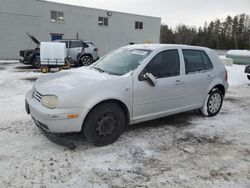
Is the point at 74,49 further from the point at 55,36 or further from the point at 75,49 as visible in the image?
the point at 55,36

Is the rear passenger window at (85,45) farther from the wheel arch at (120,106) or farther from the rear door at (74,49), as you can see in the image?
the wheel arch at (120,106)

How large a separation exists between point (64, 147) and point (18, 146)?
71cm

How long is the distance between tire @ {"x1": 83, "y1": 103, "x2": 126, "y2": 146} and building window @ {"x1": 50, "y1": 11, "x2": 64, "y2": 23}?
18767 millimetres

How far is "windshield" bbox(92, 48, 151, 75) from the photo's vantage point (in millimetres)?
3666

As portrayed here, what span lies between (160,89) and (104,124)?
3.89 ft

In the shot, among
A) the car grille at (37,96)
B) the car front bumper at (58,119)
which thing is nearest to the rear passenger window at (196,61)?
the car front bumper at (58,119)

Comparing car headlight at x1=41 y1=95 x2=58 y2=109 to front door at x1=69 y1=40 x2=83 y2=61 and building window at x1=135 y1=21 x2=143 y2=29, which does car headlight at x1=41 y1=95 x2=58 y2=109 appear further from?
building window at x1=135 y1=21 x2=143 y2=29

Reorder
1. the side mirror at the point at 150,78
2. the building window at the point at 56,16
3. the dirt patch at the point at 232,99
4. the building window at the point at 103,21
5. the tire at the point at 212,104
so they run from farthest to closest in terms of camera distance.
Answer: the building window at the point at 103,21 → the building window at the point at 56,16 → the dirt patch at the point at 232,99 → the tire at the point at 212,104 → the side mirror at the point at 150,78

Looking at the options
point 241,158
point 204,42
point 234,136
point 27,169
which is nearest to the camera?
point 27,169

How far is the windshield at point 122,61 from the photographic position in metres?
3.67

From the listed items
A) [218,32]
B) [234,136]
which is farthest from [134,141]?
[218,32]

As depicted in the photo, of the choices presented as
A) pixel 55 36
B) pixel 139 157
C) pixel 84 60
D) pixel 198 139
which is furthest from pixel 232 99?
pixel 55 36

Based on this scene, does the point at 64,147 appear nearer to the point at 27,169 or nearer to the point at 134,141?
the point at 27,169

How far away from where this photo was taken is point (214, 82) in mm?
4676
